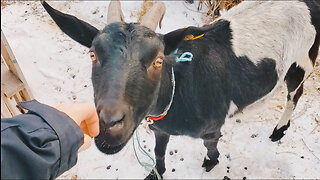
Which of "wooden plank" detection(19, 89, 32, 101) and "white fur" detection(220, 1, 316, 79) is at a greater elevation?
"white fur" detection(220, 1, 316, 79)

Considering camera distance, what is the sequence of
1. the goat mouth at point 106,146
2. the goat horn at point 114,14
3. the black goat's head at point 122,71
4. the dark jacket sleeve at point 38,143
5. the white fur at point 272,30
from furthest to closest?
the white fur at point 272,30 < the goat horn at point 114,14 < the goat mouth at point 106,146 < the black goat's head at point 122,71 < the dark jacket sleeve at point 38,143

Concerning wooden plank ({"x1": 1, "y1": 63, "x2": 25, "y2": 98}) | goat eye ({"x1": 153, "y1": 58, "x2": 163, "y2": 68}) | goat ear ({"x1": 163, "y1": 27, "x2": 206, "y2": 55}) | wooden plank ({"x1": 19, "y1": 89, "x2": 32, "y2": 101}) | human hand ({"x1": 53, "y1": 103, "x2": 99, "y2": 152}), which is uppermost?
goat ear ({"x1": 163, "y1": 27, "x2": 206, "y2": 55})

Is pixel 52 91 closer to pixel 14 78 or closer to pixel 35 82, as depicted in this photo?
pixel 35 82

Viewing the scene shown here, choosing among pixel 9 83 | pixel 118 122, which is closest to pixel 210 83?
pixel 118 122

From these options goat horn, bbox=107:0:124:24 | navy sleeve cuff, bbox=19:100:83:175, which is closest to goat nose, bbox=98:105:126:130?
navy sleeve cuff, bbox=19:100:83:175

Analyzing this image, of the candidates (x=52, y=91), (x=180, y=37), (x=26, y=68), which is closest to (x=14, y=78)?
(x=52, y=91)

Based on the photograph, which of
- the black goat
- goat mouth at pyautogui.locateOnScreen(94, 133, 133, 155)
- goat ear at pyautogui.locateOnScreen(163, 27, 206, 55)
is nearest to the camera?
the black goat

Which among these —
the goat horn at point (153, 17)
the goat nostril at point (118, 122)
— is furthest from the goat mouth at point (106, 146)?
the goat horn at point (153, 17)

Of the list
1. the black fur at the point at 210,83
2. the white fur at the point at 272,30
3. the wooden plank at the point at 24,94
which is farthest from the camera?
the wooden plank at the point at 24,94

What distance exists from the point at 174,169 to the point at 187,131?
4.68 feet

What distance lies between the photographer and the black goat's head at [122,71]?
202 centimetres

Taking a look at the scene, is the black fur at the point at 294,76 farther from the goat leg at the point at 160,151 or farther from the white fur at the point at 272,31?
the goat leg at the point at 160,151

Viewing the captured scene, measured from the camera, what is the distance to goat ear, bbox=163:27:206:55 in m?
2.56

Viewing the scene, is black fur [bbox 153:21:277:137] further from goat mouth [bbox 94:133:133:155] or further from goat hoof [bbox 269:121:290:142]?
goat hoof [bbox 269:121:290:142]
